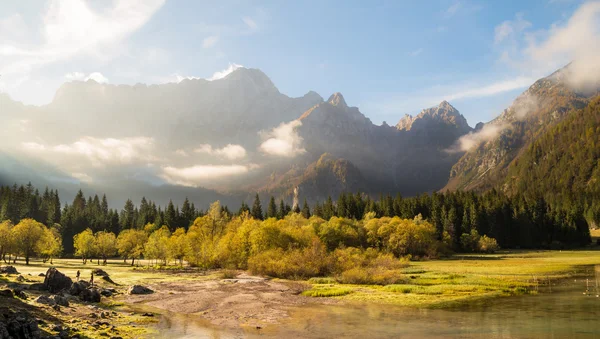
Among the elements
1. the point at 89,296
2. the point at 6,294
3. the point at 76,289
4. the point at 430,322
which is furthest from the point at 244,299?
the point at 6,294

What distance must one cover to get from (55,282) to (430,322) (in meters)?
46.4

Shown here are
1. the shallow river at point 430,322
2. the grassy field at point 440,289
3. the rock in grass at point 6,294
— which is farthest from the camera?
the grassy field at point 440,289

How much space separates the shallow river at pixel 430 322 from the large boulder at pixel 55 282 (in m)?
18.0

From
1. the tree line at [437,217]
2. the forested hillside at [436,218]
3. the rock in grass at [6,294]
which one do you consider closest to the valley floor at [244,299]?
the rock in grass at [6,294]

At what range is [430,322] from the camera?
3522 centimetres

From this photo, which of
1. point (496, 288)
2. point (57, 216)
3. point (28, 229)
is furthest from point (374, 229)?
point (57, 216)

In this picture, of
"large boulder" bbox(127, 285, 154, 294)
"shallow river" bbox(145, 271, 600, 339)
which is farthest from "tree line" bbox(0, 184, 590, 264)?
"shallow river" bbox(145, 271, 600, 339)

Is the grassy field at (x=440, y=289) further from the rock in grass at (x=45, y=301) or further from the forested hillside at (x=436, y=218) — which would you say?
the forested hillside at (x=436, y=218)

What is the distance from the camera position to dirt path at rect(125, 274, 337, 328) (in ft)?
133

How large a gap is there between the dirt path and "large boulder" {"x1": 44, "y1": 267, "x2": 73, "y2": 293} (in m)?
8.06

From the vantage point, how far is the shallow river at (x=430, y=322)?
101 ft

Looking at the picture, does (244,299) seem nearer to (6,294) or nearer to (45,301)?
(45,301)

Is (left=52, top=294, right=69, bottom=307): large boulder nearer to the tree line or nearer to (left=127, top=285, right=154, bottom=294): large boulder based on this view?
(left=127, top=285, right=154, bottom=294): large boulder

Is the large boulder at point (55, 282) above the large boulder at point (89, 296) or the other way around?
above
